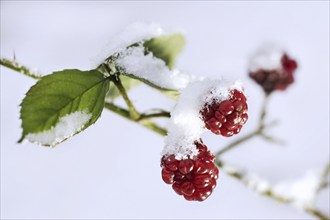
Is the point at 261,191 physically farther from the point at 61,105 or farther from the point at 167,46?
the point at 61,105

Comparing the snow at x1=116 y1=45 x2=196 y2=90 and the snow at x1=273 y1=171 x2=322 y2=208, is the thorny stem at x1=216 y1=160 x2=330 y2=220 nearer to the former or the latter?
the snow at x1=273 y1=171 x2=322 y2=208

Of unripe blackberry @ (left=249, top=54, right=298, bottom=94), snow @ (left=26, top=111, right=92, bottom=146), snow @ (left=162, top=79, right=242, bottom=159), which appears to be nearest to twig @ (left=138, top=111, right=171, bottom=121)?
snow @ (left=162, top=79, right=242, bottom=159)

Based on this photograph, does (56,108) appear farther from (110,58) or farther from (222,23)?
(222,23)

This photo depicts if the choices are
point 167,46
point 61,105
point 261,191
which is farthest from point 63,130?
point 261,191

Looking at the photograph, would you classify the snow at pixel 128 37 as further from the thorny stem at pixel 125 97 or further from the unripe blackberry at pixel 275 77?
the unripe blackberry at pixel 275 77

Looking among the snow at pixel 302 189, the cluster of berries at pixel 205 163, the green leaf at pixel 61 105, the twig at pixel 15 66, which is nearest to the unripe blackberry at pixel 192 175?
the cluster of berries at pixel 205 163

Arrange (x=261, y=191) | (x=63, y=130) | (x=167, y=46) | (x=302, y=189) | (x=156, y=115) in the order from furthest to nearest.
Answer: (x=302, y=189)
(x=261, y=191)
(x=167, y=46)
(x=156, y=115)
(x=63, y=130)

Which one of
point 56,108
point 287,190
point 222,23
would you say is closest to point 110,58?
point 56,108
